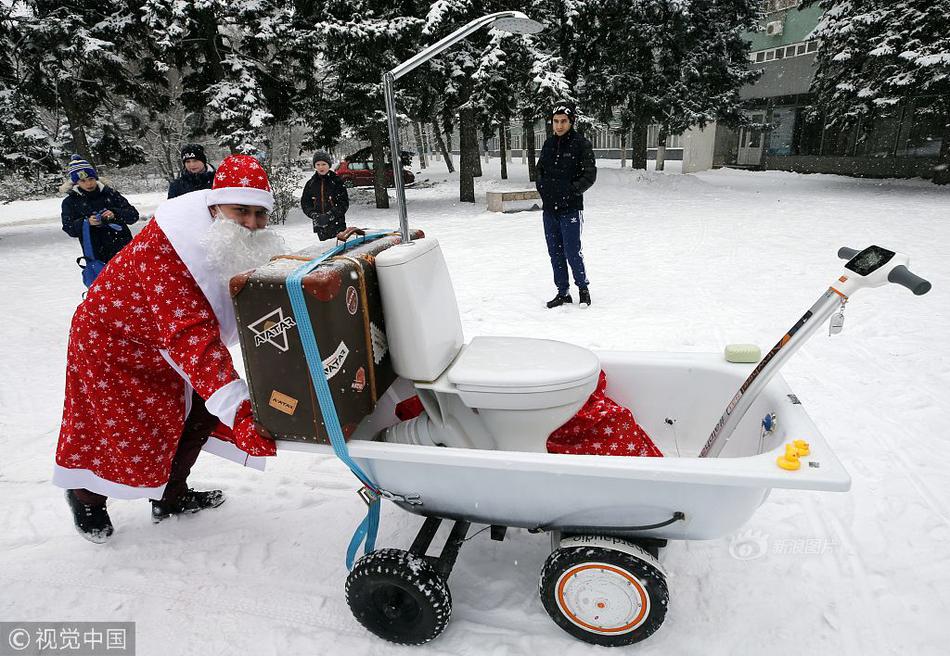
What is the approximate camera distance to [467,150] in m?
13.6

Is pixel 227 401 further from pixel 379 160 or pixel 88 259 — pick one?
pixel 379 160

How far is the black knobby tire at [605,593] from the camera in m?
1.74

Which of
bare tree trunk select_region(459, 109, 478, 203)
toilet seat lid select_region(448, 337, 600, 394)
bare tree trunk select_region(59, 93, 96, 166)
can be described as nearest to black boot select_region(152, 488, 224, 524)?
toilet seat lid select_region(448, 337, 600, 394)

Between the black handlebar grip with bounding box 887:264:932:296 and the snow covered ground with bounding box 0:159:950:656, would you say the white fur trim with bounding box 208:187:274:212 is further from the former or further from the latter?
the black handlebar grip with bounding box 887:264:932:296

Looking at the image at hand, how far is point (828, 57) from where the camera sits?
44.3ft

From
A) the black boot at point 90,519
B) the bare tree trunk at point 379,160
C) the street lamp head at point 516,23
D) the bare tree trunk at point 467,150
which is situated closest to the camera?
the black boot at point 90,519

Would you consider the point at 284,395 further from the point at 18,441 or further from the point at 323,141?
the point at 323,141

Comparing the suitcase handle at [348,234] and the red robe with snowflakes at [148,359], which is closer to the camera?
the red robe with snowflakes at [148,359]

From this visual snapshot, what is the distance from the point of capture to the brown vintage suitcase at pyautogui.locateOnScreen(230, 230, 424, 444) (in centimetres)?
162

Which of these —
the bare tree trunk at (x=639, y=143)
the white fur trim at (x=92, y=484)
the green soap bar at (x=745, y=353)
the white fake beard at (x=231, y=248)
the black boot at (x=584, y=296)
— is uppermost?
the bare tree trunk at (x=639, y=143)

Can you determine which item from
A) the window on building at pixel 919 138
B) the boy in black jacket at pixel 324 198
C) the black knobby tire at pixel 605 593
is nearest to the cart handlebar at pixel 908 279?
the black knobby tire at pixel 605 593

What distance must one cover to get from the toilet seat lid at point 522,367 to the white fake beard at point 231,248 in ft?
2.73

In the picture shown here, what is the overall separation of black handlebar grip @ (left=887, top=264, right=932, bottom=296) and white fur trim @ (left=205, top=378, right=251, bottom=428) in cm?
201

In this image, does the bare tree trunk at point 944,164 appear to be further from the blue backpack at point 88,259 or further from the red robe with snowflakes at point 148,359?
the blue backpack at point 88,259
